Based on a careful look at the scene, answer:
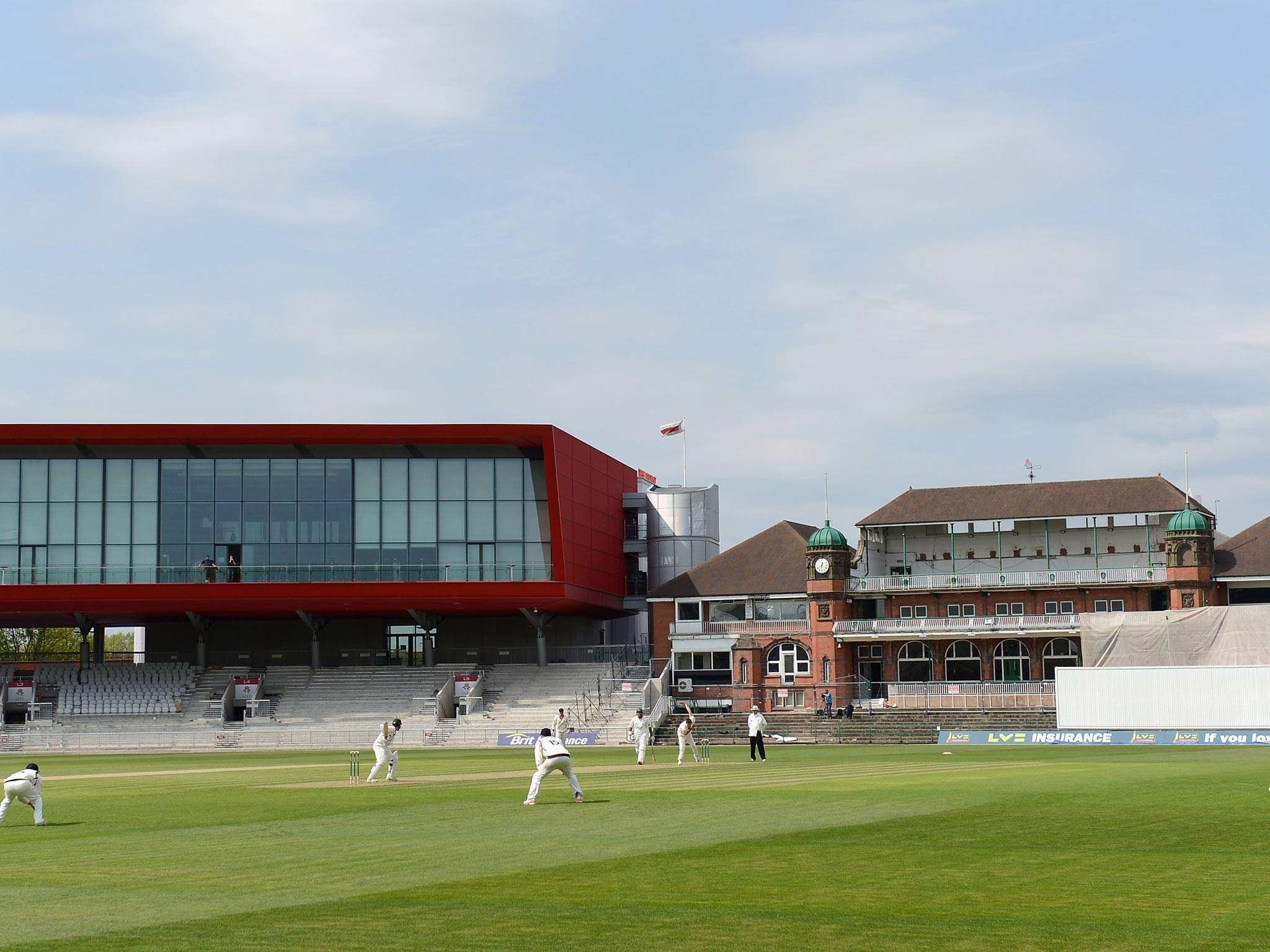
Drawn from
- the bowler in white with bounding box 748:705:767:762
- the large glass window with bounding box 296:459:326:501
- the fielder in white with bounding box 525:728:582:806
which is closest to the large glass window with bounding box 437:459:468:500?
the large glass window with bounding box 296:459:326:501

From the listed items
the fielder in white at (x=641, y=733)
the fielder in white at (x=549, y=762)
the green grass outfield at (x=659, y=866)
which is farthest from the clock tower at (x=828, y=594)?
the fielder in white at (x=549, y=762)

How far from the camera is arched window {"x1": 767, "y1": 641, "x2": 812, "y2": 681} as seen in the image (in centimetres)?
8531

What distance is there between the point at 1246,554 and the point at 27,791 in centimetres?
6985

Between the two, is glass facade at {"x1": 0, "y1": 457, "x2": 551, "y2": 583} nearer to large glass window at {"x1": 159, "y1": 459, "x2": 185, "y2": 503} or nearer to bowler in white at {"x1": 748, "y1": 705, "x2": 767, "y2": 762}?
large glass window at {"x1": 159, "y1": 459, "x2": 185, "y2": 503}

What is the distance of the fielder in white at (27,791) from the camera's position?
24953 mm

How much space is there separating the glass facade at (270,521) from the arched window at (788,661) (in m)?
14.0

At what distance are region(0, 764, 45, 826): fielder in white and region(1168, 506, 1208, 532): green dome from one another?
6647 cm

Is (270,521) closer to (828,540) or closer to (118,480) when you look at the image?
(118,480)

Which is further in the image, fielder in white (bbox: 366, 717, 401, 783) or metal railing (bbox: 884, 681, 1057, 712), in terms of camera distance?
metal railing (bbox: 884, 681, 1057, 712)

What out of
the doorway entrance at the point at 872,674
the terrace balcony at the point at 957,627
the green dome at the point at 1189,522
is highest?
the green dome at the point at 1189,522

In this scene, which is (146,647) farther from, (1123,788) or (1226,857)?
(1226,857)

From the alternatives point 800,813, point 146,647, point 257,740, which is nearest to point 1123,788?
point 800,813

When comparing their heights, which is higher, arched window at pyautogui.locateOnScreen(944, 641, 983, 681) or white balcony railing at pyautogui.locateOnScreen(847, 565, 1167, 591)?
white balcony railing at pyautogui.locateOnScreen(847, 565, 1167, 591)

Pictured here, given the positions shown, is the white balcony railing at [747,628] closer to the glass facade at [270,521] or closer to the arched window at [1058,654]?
the glass facade at [270,521]
